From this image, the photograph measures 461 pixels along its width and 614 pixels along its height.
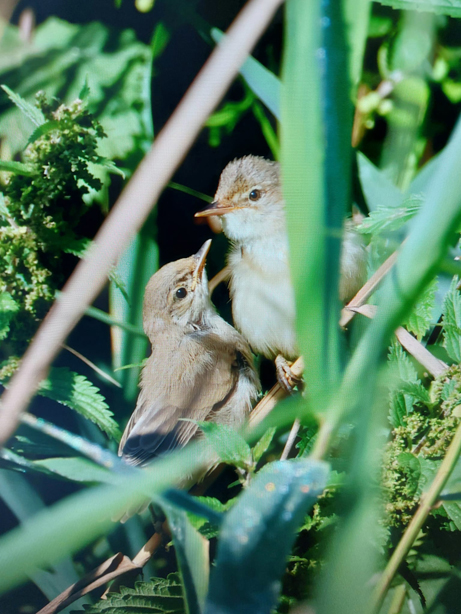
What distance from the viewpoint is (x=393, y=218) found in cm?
84

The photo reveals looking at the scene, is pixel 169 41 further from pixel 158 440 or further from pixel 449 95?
pixel 158 440

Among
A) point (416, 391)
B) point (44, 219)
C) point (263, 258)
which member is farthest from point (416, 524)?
point (44, 219)

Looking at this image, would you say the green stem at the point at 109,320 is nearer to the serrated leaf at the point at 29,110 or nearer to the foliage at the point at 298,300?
the foliage at the point at 298,300

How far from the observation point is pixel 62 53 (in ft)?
3.51

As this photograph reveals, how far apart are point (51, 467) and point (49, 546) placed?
212mm

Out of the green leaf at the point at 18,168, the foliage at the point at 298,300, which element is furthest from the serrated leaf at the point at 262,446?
the green leaf at the point at 18,168

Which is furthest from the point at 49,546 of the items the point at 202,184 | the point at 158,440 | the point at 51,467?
the point at 202,184

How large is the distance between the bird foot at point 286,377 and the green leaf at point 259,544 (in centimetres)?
39

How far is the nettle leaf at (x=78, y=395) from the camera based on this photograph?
0.92 meters

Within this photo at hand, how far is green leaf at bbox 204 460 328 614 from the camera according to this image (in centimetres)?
55

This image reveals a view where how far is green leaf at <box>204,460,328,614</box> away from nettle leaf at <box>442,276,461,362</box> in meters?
0.39

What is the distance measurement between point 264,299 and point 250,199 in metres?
0.24

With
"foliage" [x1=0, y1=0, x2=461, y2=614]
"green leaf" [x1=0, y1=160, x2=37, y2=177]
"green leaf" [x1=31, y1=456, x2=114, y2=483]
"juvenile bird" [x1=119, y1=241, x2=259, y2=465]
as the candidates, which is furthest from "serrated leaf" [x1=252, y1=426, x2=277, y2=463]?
"green leaf" [x1=0, y1=160, x2=37, y2=177]

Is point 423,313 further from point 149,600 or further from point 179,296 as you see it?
point 149,600
